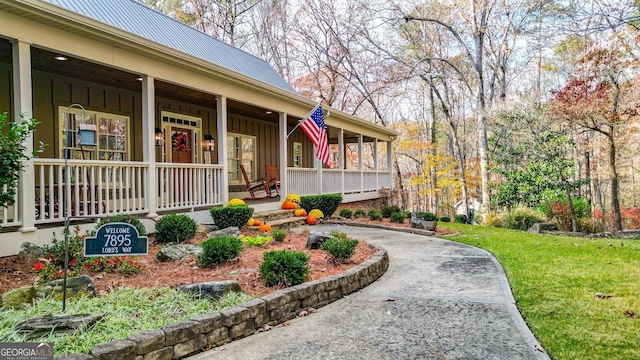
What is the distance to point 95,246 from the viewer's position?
308cm

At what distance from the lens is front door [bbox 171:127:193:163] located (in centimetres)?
958

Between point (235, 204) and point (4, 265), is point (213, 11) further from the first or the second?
point (4, 265)

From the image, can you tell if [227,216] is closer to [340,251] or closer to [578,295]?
[340,251]

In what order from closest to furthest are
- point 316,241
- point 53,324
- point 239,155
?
point 53,324 → point 316,241 → point 239,155

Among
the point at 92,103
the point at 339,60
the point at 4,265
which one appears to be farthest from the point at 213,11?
the point at 4,265

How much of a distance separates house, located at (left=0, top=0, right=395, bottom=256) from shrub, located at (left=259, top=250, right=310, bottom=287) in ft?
6.93

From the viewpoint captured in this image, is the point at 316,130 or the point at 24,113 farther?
the point at 316,130

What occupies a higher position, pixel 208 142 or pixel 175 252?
pixel 208 142

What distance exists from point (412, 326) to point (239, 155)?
9.33 m

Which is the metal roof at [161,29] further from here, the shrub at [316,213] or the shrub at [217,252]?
the shrub at [316,213]

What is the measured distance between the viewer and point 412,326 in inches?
131

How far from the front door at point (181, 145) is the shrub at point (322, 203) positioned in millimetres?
3301

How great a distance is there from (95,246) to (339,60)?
1890 centimetres

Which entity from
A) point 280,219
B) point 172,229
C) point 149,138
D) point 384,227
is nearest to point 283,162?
point 280,219
